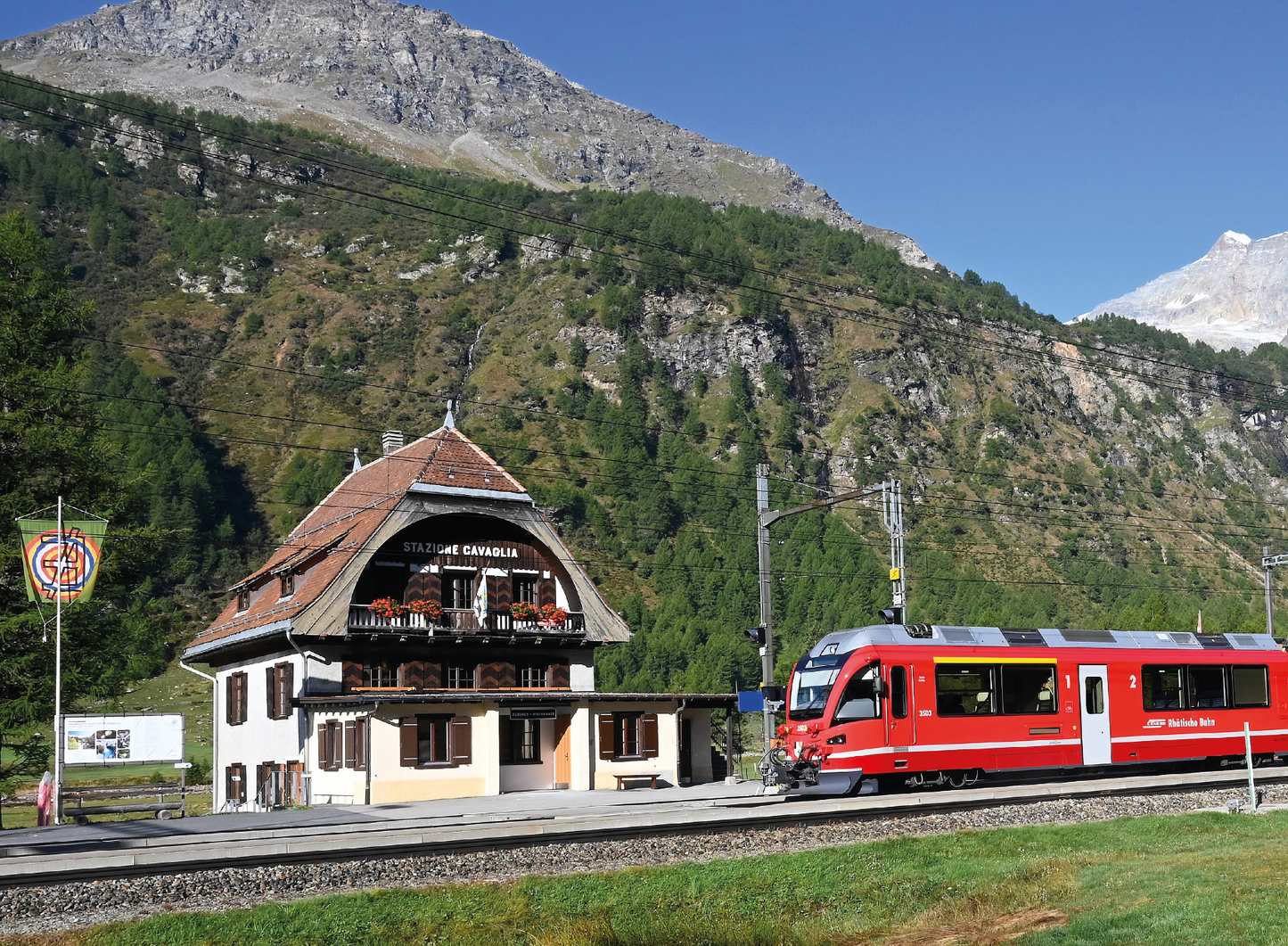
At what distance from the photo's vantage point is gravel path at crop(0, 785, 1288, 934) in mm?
15164

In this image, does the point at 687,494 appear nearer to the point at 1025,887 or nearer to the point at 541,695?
the point at 541,695

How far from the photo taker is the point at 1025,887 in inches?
664

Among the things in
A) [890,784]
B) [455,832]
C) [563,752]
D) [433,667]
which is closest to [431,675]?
[433,667]

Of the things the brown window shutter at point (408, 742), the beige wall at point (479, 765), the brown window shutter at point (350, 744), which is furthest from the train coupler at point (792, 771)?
the brown window shutter at point (350, 744)

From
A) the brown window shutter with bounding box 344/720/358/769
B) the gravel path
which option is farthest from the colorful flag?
the gravel path

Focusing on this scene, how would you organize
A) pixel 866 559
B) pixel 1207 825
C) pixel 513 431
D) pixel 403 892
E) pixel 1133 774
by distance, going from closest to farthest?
pixel 403 892
pixel 1207 825
pixel 1133 774
pixel 866 559
pixel 513 431

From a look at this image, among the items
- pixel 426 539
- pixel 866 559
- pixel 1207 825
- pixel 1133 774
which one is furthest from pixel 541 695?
pixel 866 559

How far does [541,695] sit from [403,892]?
78.4 ft

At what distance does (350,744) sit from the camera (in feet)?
125

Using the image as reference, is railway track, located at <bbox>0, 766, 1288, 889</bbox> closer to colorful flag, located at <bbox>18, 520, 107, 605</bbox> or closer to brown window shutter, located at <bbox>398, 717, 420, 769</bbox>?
colorful flag, located at <bbox>18, 520, 107, 605</bbox>

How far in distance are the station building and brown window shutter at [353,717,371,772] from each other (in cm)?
5

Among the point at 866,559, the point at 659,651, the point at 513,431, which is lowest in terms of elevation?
the point at 659,651

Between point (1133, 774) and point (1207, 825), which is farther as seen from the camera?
point (1133, 774)

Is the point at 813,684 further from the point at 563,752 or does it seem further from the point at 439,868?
the point at 563,752
